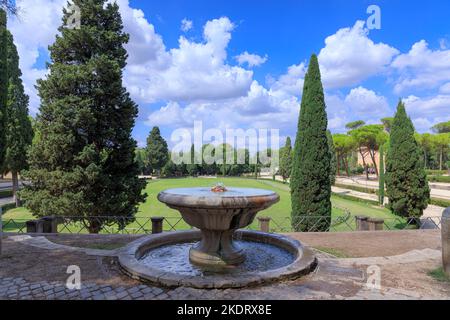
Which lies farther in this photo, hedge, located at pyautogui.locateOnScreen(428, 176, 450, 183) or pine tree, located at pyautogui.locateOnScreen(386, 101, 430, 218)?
hedge, located at pyautogui.locateOnScreen(428, 176, 450, 183)

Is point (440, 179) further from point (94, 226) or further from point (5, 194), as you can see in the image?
point (5, 194)

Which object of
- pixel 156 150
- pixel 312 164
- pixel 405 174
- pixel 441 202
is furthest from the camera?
pixel 156 150

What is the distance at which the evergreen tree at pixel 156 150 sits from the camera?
6147 cm

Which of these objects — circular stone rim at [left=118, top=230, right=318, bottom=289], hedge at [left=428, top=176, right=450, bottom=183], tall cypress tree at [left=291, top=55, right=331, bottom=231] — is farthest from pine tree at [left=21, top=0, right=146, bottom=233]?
hedge at [left=428, top=176, right=450, bottom=183]

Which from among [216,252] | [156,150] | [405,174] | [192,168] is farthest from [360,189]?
[156,150]

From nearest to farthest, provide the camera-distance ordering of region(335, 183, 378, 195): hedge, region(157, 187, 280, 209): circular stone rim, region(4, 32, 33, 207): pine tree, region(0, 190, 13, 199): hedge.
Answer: region(157, 187, 280, 209): circular stone rim < region(4, 32, 33, 207): pine tree < region(0, 190, 13, 199): hedge < region(335, 183, 378, 195): hedge

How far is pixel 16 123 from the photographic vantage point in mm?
21609

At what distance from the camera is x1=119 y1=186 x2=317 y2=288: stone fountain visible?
5.05 m

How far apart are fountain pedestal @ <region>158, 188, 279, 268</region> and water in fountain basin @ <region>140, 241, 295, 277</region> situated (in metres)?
0.25

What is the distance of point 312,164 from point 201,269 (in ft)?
30.4

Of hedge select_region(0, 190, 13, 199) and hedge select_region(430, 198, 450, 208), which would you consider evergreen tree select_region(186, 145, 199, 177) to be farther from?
hedge select_region(430, 198, 450, 208)

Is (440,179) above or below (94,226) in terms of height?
below

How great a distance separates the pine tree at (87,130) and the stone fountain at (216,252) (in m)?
4.39
